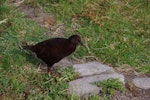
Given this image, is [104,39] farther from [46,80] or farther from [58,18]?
[46,80]

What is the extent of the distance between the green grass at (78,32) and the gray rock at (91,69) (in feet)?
0.48

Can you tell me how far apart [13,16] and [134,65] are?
2113 mm

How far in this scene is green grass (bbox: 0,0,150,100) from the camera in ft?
15.2

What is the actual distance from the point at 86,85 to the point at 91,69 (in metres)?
0.45

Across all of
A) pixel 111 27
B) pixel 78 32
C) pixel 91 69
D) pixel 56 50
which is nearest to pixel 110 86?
pixel 91 69

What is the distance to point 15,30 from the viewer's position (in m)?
5.88

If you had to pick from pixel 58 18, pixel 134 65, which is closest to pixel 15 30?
pixel 58 18

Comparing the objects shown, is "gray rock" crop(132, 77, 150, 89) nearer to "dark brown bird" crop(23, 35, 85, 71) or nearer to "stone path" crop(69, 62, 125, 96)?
"stone path" crop(69, 62, 125, 96)

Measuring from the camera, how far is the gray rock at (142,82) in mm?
4989

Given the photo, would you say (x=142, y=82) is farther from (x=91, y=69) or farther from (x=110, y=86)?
(x=91, y=69)

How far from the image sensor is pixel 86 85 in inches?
186

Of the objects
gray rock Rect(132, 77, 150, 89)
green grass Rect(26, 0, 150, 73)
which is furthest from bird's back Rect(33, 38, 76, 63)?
gray rock Rect(132, 77, 150, 89)

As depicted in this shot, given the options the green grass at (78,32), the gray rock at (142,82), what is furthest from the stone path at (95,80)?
the green grass at (78,32)

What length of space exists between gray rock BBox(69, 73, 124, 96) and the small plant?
0.07 metres
